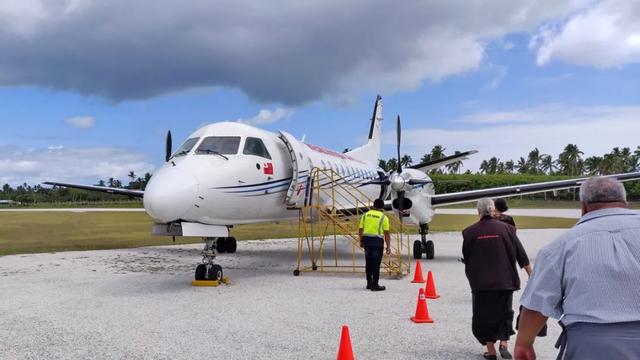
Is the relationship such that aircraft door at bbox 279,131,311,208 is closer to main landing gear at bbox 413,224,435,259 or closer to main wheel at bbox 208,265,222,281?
main wheel at bbox 208,265,222,281

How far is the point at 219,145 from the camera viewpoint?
11.5m

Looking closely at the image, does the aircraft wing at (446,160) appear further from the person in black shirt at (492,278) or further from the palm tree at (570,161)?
the palm tree at (570,161)

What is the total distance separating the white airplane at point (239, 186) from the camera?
9.94 metres

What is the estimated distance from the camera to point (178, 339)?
6.79 m

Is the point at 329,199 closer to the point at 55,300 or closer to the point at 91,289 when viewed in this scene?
the point at 91,289

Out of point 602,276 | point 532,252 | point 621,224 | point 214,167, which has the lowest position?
point 532,252

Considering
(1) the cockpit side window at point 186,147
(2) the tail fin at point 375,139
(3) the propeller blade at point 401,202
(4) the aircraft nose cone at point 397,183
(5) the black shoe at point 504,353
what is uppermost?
A: (2) the tail fin at point 375,139

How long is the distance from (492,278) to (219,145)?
279 inches

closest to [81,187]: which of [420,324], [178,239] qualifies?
[178,239]

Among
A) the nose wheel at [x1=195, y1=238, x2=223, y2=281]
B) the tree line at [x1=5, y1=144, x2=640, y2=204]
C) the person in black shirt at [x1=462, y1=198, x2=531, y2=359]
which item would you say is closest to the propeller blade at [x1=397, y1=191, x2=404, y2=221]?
the nose wheel at [x1=195, y1=238, x2=223, y2=281]

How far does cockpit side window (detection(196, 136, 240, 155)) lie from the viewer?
1125 cm

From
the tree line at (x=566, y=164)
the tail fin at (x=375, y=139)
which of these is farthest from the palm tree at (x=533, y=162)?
the tail fin at (x=375, y=139)

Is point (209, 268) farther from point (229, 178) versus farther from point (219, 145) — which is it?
point (219, 145)

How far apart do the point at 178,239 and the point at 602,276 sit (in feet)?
78.1
